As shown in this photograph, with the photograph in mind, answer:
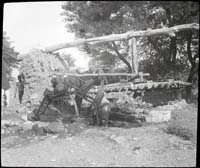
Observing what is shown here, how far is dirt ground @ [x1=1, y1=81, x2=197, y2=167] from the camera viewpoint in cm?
316

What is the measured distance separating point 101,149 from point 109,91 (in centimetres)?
125

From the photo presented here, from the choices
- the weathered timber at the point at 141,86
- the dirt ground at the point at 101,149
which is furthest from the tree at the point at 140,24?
the dirt ground at the point at 101,149

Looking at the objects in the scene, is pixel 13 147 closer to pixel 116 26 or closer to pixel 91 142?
pixel 91 142

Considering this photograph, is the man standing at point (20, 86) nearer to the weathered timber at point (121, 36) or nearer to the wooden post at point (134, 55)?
the weathered timber at point (121, 36)

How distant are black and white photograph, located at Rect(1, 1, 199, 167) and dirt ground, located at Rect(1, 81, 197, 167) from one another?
13 mm

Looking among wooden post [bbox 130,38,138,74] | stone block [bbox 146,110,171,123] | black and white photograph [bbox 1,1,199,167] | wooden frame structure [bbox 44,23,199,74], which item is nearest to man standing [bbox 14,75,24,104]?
black and white photograph [bbox 1,1,199,167]

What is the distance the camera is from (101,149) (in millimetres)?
3395

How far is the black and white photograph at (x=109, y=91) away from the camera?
3311 mm

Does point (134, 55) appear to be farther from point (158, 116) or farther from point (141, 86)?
point (158, 116)

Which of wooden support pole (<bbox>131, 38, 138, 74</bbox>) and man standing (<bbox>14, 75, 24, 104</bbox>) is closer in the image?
wooden support pole (<bbox>131, 38, 138, 74</bbox>)

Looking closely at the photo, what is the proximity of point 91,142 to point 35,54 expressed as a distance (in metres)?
2.02

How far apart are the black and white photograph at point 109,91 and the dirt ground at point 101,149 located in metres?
0.01

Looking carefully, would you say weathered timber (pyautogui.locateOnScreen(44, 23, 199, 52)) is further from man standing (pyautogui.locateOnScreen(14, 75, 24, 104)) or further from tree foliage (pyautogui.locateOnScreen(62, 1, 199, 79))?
man standing (pyautogui.locateOnScreen(14, 75, 24, 104))

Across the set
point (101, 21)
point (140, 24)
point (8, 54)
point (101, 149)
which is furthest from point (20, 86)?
point (140, 24)
